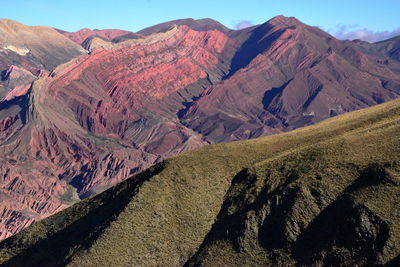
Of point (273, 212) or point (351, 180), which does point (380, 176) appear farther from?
point (273, 212)

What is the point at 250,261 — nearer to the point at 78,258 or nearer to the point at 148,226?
the point at 148,226

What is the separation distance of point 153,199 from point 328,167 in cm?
2158

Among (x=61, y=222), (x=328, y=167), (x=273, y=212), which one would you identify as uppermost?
(x=328, y=167)

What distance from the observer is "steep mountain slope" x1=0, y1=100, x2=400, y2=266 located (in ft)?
186

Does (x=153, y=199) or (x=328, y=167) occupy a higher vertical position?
(x=328, y=167)

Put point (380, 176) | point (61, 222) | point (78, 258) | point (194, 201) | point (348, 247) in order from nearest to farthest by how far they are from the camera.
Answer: point (348, 247) → point (380, 176) → point (78, 258) → point (194, 201) → point (61, 222)

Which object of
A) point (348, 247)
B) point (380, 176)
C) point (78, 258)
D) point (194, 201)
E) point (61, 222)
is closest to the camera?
point (348, 247)

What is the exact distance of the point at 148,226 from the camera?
223 feet

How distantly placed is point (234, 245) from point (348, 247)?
12.9 metres

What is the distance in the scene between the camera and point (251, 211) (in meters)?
64.8

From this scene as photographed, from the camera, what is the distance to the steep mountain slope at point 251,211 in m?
56.8

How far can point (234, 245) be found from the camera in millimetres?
62500

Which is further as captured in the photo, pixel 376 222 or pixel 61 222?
pixel 61 222

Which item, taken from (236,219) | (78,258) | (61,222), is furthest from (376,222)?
(61,222)
